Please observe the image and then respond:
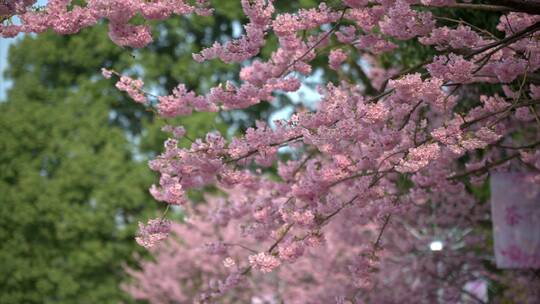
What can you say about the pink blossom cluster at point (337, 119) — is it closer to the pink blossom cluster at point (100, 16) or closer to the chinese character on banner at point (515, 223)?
the pink blossom cluster at point (100, 16)

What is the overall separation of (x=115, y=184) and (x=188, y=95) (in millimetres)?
13729

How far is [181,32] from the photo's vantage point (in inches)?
931

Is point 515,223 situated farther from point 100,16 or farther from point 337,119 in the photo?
point 100,16

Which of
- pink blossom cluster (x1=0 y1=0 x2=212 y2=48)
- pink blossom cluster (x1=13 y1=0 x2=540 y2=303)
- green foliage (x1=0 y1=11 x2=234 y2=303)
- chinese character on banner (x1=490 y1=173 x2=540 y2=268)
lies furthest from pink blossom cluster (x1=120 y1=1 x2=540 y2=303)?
green foliage (x1=0 y1=11 x2=234 y2=303)

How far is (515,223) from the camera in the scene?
823 centimetres

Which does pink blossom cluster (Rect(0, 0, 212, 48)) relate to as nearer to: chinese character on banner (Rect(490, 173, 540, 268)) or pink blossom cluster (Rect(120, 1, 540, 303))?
pink blossom cluster (Rect(120, 1, 540, 303))

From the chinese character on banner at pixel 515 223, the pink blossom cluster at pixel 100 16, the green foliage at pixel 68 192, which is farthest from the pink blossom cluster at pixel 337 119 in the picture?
the green foliage at pixel 68 192

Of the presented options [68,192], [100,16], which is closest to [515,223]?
[100,16]

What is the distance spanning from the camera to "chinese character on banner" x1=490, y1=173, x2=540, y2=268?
8109 mm

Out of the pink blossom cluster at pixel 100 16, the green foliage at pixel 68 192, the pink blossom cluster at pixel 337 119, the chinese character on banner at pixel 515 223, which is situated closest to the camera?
the pink blossom cluster at pixel 100 16

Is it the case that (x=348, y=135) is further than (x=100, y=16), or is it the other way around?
(x=348, y=135)

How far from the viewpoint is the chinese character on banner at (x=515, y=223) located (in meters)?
8.11

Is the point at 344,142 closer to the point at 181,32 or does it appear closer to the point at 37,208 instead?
the point at 37,208

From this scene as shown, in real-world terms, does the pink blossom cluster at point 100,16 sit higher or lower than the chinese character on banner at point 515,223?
higher
